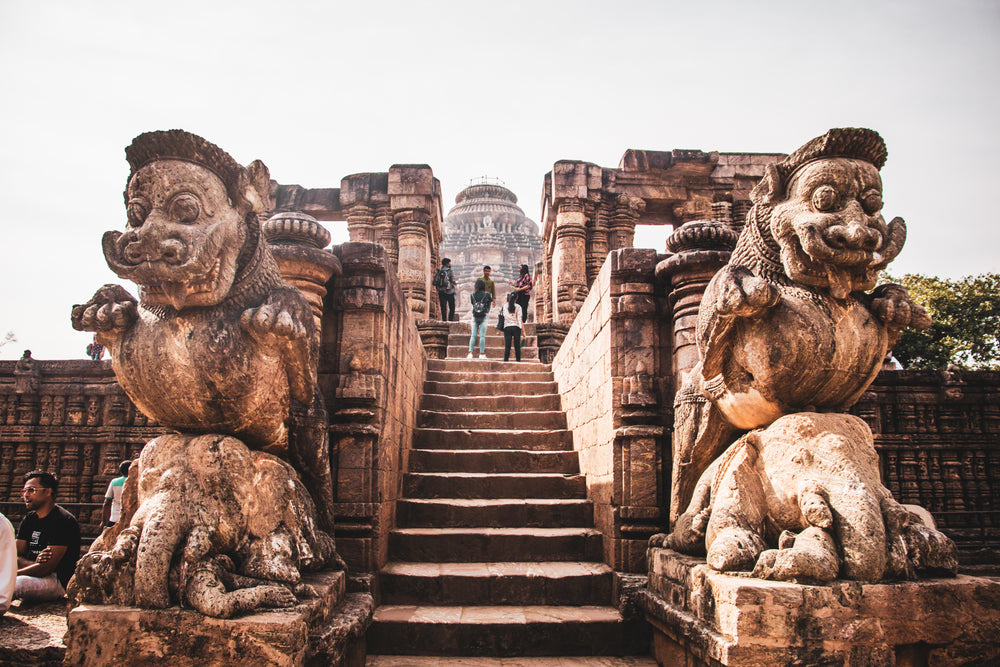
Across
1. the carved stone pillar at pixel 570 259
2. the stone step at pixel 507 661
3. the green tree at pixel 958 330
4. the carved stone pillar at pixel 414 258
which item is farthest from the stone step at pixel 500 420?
the green tree at pixel 958 330

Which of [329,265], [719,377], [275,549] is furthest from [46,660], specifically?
[719,377]

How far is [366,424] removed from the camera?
434 centimetres

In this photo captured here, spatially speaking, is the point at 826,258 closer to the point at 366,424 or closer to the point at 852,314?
the point at 852,314

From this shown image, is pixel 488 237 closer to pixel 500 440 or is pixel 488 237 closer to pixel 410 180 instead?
pixel 410 180

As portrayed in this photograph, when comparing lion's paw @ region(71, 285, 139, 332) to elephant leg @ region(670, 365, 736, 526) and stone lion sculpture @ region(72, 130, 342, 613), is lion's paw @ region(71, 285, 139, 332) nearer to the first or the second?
stone lion sculpture @ region(72, 130, 342, 613)

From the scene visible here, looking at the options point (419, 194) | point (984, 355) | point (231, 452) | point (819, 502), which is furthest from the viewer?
point (984, 355)

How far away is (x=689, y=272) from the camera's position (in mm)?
4457

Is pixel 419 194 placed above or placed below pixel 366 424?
above

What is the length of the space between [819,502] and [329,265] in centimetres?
325

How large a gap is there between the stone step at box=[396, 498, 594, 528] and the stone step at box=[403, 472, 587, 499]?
307mm

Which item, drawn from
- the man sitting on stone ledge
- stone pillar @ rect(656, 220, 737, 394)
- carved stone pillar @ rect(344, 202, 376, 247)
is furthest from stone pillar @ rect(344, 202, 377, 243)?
stone pillar @ rect(656, 220, 737, 394)

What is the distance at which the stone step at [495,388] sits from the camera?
7.81 metres

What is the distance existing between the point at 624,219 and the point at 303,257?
10006mm

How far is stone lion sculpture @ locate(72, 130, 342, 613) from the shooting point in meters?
2.76
